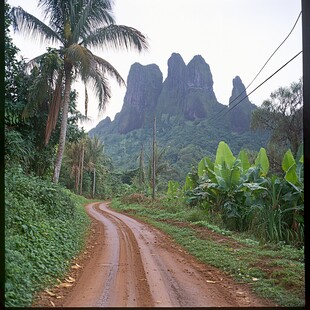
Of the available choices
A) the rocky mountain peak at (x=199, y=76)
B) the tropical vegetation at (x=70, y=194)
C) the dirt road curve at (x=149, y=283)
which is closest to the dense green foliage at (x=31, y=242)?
the tropical vegetation at (x=70, y=194)

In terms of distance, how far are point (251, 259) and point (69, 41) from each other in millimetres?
8177

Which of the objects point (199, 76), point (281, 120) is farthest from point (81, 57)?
point (199, 76)

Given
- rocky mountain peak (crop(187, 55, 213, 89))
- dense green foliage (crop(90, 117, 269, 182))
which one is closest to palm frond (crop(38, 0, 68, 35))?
dense green foliage (crop(90, 117, 269, 182))

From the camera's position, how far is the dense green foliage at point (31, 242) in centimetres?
332

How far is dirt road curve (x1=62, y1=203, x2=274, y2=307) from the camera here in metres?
3.58

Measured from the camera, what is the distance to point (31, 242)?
179 inches

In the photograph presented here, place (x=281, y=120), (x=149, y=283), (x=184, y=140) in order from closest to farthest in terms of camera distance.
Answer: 1. (x=149, y=283)
2. (x=281, y=120)
3. (x=184, y=140)

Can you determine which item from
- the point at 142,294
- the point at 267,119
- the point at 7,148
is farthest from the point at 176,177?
the point at 142,294

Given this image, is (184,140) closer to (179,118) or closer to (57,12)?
(179,118)

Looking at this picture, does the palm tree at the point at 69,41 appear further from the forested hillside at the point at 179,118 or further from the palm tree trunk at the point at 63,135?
the forested hillside at the point at 179,118

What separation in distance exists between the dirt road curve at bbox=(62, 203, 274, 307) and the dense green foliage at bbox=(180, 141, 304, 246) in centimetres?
231

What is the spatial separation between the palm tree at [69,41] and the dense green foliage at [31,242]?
9.03 feet

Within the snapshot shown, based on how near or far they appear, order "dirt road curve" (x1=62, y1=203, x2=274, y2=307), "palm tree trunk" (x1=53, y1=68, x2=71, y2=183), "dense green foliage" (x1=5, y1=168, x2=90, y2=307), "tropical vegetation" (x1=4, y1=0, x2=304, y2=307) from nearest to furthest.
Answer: "dense green foliage" (x1=5, y1=168, x2=90, y2=307), "dirt road curve" (x1=62, y1=203, x2=274, y2=307), "tropical vegetation" (x1=4, y1=0, x2=304, y2=307), "palm tree trunk" (x1=53, y1=68, x2=71, y2=183)

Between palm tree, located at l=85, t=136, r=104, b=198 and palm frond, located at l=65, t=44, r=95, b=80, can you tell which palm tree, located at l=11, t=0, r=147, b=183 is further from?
palm tree, located at l=85, t=136, r=104, b=198
